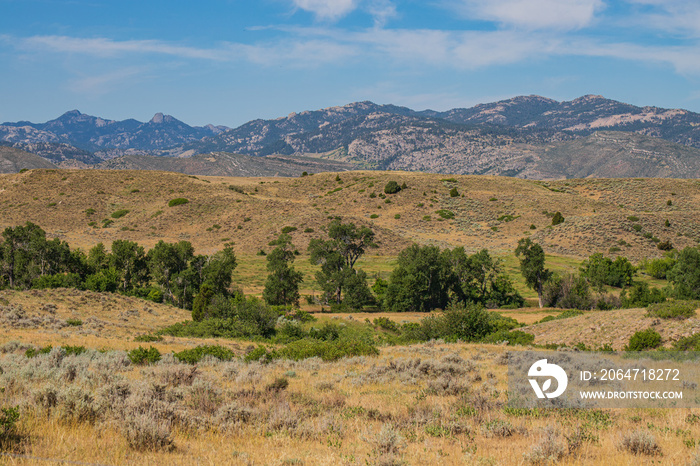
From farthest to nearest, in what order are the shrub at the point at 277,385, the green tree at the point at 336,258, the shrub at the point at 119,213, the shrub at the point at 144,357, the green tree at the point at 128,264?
the shrub at the point at 119,213 → the green tree at the point at 336,258 → the green tree at the point at 128,264 → the shrub at the point at 144,357 → the shrub at the point at 277,385

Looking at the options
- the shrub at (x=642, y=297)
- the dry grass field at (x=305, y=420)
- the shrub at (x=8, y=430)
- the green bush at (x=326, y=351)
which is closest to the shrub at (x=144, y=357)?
the dry grass field at (x=305, y=420)

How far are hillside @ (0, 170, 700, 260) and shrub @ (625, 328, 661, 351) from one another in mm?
48381

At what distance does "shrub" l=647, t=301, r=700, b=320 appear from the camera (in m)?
21.7

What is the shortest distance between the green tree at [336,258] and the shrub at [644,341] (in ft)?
73.3

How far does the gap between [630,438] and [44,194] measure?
106 m

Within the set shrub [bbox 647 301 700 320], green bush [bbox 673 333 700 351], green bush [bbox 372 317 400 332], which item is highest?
shrub [bbox 647 301 700 320]

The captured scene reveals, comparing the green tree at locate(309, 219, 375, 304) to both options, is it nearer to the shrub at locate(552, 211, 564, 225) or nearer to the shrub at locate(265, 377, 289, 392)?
the shrub at locate(265, 377, 289, 392)

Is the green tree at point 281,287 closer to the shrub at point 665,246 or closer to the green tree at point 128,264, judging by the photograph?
the green tree at point 128,264

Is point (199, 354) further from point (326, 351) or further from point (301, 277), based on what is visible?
point (301, 277)

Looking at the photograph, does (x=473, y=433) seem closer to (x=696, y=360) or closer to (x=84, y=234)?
(x=696, y=360)

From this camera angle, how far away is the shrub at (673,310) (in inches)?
853

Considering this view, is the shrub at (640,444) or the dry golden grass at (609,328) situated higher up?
the shrub at (640,444)

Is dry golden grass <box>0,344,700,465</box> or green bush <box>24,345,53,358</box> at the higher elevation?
dry golden grass <box>0,344,700,465</box>

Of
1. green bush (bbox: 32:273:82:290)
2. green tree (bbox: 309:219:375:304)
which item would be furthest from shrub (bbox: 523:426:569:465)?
green bush (bbox: 32:273:82:290)
